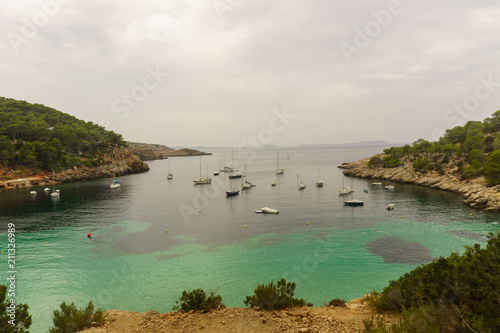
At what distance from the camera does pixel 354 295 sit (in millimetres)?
19875

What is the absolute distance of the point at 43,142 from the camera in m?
87.7

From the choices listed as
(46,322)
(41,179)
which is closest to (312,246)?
(46,322)

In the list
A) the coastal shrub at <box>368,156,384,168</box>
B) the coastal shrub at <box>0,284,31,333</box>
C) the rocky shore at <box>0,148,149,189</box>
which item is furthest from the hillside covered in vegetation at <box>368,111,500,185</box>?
the rocky shore at <box>0,148,149,189</box>

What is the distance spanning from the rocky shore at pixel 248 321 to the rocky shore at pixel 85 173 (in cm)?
8159

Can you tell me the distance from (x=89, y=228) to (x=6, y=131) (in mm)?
71718

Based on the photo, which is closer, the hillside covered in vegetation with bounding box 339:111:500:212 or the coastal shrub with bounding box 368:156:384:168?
the hillside covered in vegetation with bounding box 339:111:500:212

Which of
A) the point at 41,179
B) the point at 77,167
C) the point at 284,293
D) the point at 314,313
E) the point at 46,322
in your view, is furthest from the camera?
the point at 77,167

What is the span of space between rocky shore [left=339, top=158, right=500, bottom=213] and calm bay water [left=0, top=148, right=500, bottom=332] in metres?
2.83

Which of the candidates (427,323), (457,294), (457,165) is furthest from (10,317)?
(457,165)

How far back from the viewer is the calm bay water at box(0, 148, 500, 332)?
69.5 feet

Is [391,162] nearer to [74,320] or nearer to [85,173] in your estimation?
[74,320]

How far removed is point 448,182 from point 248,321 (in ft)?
243

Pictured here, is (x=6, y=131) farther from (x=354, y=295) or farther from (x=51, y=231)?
(x=354, y=295)

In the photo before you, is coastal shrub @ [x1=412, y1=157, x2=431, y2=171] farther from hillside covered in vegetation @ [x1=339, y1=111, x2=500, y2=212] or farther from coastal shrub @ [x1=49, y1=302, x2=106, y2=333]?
coastal shrub @ [x1=49, y1=302, x2=106, y2=333]
